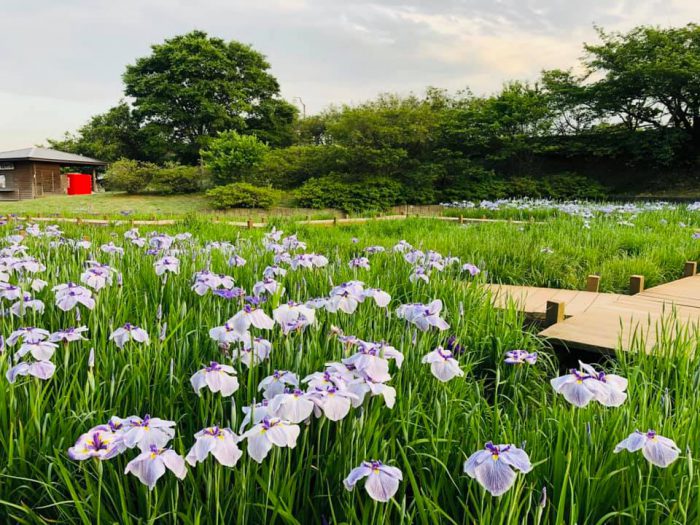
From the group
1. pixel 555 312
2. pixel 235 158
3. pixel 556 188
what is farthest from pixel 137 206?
pixel 555 312

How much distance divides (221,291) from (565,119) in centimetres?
2140

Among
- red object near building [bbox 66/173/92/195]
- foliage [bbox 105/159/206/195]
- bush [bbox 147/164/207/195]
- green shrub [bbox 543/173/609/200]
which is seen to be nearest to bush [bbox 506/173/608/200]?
green shrub [bbox 543/173/609/200]

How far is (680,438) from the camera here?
1.36 metres

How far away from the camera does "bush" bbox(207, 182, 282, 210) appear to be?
1616 centimetres

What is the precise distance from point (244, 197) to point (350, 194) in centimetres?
335

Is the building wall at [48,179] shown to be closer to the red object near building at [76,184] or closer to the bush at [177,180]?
the red object near building at [76,184]

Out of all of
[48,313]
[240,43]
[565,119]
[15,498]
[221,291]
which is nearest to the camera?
[15,498]

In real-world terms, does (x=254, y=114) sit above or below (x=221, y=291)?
above

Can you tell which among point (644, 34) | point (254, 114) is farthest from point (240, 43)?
point (644, 34)

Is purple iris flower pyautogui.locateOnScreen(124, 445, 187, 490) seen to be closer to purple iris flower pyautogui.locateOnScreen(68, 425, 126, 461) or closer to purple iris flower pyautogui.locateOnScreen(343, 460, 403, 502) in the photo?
purple iris flower pyautogui.locateOnScreen(68, 425, 126, 461)

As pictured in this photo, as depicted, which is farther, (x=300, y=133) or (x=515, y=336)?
(x=300, y=133)

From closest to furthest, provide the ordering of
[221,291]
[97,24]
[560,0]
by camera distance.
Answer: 1. [221,291]
2. [97,24]
3. [560,0]

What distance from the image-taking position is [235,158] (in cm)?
1859

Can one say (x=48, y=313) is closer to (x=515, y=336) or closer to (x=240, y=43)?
(x=515, y=336)
